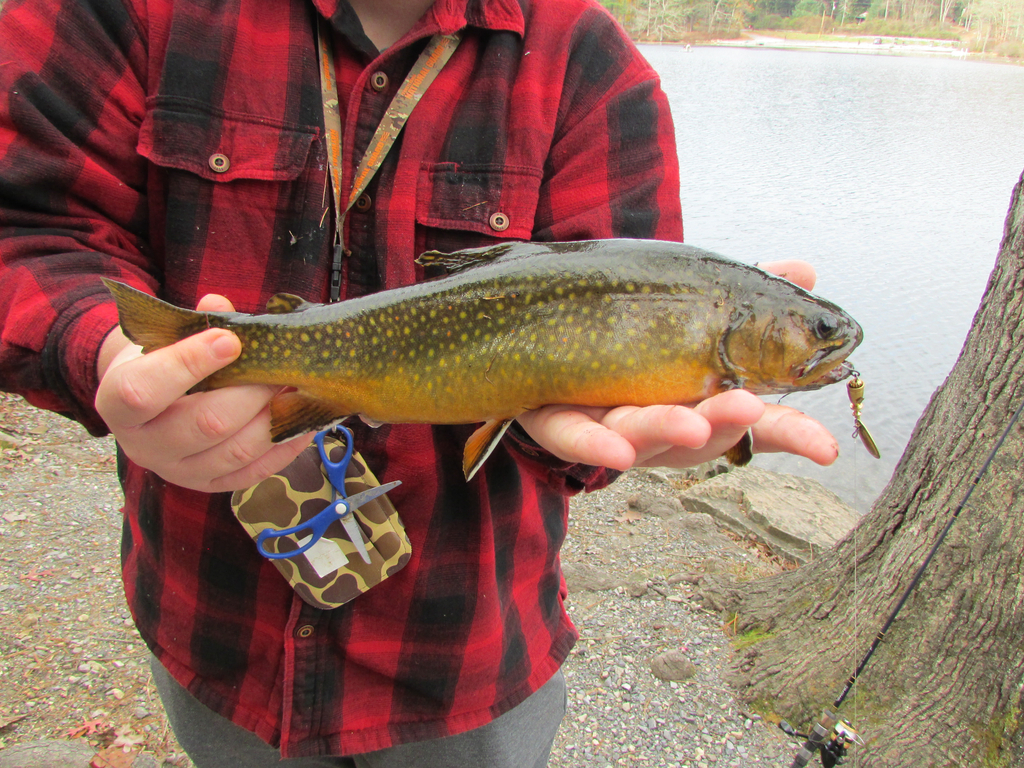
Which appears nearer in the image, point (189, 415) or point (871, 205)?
point (189, 415)

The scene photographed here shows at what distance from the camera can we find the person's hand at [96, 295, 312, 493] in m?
1.43

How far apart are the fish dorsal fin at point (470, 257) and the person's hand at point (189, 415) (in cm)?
62

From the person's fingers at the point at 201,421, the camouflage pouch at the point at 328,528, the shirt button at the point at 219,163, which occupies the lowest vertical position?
the camouflage pouch at the point at 328,528

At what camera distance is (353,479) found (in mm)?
2076

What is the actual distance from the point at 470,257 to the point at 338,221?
0.44m

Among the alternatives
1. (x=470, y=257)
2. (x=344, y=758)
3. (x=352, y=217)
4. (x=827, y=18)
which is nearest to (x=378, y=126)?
(x=352, y=217)

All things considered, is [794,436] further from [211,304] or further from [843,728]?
[843,728]

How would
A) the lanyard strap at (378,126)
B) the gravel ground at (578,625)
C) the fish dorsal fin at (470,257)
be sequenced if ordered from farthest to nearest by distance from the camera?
the gravel ground at (578,625)
the lanyard strap at (378,126)
the fish dorsal fin at (470,257)

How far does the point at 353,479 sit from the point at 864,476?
28.8 feet

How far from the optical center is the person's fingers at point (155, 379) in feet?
4.65

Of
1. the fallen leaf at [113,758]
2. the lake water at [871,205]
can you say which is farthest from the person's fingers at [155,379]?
the lake water at [871,205]

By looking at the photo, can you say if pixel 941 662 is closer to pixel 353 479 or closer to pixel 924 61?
pixel 353 479

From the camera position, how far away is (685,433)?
1.46 m

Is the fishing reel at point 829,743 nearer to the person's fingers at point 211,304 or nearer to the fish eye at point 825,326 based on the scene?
the fish eye at point 825,326
